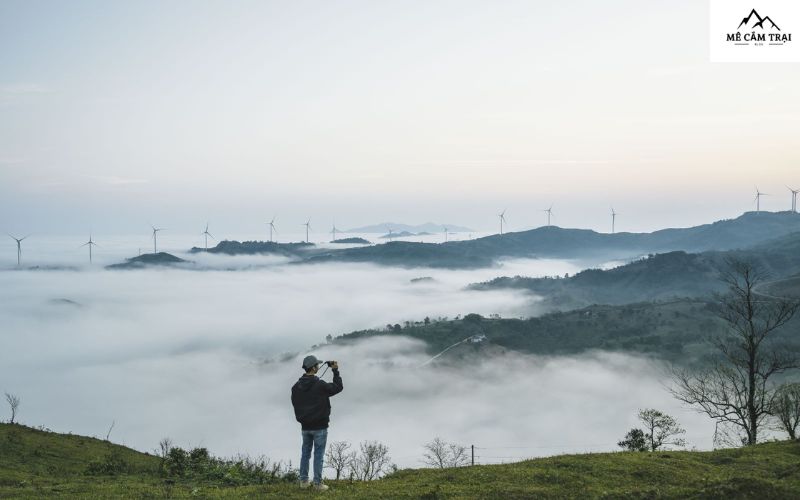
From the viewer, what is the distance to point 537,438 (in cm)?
19650

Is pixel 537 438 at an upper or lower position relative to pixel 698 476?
lower

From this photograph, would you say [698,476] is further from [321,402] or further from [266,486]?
[266,486]

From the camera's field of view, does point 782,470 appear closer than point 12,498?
No

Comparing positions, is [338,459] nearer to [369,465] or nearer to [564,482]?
[369,465]

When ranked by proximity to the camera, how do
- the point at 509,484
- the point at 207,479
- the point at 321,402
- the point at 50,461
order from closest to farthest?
the point at 321,402
the point at 509,484
the point at 207,479
the point at 50,461

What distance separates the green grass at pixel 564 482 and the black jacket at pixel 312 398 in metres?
2.54

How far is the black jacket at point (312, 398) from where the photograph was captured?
16.5 m

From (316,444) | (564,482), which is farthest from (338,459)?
(316,444)

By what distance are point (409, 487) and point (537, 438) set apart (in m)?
195

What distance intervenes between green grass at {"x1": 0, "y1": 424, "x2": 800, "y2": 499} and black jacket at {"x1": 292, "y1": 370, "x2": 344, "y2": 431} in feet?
8.35

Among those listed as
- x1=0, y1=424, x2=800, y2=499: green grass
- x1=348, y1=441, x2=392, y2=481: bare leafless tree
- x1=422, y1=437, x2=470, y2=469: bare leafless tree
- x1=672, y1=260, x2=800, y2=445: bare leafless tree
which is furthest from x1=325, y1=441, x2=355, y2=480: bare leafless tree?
x1=672, y1=260, x2=800, y2=445: bare leafless tree

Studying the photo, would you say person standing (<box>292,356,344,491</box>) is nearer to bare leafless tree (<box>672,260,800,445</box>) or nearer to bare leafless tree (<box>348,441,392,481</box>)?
bare leafless tree (<box>348,441,392,481</box>)

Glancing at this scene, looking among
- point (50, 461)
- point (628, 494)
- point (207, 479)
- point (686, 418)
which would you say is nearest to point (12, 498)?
point (207, 479)

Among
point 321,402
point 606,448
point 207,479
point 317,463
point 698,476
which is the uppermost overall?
point 321,402
